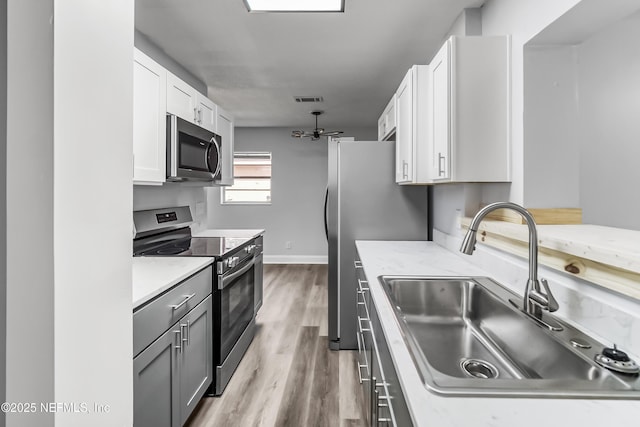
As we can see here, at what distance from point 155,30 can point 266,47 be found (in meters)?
0.79

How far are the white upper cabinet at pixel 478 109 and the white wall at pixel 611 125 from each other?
0.38m

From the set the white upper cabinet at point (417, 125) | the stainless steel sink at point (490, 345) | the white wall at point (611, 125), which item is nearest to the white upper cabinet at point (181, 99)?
the white upper cabinet at point (417, 125)

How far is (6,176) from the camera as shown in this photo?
0.47 m

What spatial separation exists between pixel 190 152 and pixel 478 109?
1.86 meters

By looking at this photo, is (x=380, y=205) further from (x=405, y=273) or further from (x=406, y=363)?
(x=406, y=363)

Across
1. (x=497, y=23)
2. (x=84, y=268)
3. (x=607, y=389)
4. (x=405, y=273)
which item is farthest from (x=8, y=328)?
(x=497, y=23)

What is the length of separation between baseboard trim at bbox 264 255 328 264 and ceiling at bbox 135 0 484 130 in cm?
296

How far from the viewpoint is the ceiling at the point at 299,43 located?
231 centimetres

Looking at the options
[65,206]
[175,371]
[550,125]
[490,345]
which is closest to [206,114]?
[175,371]

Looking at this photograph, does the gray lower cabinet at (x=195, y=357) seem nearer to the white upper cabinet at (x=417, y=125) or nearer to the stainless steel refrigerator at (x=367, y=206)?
the stainless steel refrigerator at (x=367, y=206)

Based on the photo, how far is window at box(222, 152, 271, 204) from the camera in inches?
260

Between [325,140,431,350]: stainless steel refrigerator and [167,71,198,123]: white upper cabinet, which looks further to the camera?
[325,140,431,350]: stainless steel refrigerator

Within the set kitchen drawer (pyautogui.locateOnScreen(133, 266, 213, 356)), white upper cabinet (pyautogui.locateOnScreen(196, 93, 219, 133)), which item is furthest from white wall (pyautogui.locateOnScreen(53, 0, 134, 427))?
white upper cabinet (pyautogui.locateOnScreen(196, 93, 219, 133))

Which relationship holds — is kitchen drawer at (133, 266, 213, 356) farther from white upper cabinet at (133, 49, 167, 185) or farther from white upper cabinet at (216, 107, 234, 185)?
white upper cabinet at (216, 107, 234, 185)
